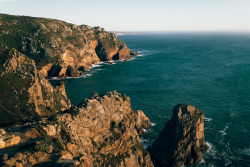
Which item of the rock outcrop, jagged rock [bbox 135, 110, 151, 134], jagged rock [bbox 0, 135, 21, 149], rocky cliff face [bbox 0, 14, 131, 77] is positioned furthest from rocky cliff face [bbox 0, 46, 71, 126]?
rocky cliff face [bbox 0, 14, 131, 77]

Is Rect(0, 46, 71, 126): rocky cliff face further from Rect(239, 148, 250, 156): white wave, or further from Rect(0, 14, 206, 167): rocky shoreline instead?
Rect(239, 148, 250, 156): white wave

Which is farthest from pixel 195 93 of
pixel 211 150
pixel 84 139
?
pixel 84 139

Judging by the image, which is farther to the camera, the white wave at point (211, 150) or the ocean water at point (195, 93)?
the ocean water at point (195, 93)

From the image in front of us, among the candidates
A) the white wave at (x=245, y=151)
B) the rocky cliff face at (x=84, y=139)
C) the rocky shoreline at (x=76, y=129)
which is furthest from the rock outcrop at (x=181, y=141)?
the white wave at (x=245, y=151)

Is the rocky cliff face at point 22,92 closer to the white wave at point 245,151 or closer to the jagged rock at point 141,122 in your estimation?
the jagged rock at point 141,122

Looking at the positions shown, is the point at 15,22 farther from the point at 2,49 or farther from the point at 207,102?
the point at 207,102

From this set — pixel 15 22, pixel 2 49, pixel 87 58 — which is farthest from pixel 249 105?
pixel 15 22
